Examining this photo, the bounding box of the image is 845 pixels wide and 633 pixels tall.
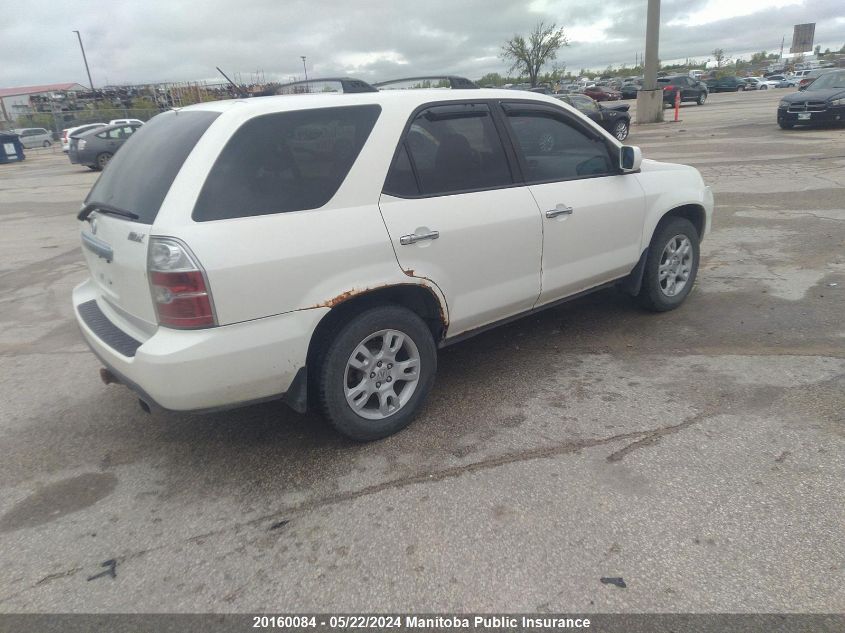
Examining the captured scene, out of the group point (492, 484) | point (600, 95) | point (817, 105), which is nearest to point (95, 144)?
point (492, 484)

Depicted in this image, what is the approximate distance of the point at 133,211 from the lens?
296cm

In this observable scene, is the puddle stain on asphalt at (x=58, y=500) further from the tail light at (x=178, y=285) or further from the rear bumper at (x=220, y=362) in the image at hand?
the tail light at (x=178, y=285)

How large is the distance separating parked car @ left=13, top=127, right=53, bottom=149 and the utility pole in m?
37.1

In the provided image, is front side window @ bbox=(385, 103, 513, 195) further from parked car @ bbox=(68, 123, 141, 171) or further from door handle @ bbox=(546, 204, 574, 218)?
parked car @ bbox=(68, 123, 141, 171)

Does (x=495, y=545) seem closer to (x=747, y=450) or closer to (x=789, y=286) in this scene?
(x=747, y=450)

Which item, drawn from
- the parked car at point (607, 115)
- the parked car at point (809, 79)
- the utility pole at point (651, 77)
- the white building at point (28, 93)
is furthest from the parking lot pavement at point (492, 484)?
the white building at point (28, 93)

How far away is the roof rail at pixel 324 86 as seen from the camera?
141 inches

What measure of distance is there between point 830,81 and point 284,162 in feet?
68.3

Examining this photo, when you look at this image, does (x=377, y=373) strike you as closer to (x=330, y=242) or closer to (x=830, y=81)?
(x=330, y=242)

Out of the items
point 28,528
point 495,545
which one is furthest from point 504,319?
point 28,528

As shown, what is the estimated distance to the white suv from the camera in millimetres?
2727

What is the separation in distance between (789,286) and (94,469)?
222 inches

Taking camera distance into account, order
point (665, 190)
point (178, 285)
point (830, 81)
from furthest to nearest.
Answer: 1. point (830, 81)
2. point (665, 190)
3. point (178, 285)

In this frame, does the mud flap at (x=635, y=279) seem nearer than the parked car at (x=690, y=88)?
Yes
